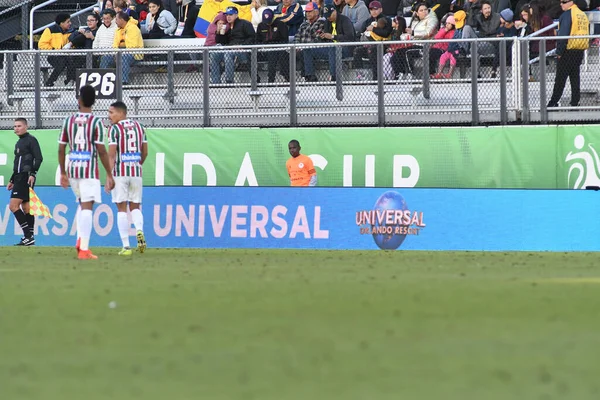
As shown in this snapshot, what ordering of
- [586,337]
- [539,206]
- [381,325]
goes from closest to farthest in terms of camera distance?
[586,337] < [381,325] < [539,206]

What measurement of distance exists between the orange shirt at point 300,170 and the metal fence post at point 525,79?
364 centimetres

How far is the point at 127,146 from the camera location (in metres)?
18.3

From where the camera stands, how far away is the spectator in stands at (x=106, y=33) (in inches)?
1016

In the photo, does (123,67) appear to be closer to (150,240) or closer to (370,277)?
(150,240)

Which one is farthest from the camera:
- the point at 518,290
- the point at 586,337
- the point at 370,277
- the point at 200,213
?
the point at 200,213

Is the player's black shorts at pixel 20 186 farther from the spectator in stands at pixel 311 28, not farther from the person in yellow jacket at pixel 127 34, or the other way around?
the spectator in stands at pixel 311 28

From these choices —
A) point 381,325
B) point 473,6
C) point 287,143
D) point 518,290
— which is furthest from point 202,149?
point 381,325

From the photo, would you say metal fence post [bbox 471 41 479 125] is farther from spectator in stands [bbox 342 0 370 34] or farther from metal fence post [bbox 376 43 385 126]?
spectator in stands [bbox 342 0 370 34]

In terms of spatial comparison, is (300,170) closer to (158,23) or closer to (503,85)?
(503,85)

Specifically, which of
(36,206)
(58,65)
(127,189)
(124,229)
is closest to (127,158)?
(127,189)

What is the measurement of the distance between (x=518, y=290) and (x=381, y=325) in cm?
302

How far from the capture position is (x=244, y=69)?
23609 mm

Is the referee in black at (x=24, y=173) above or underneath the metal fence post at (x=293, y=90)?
underneath

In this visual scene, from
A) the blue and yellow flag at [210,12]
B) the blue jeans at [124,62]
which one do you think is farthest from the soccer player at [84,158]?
the blue and yellow flag at [210,12]
